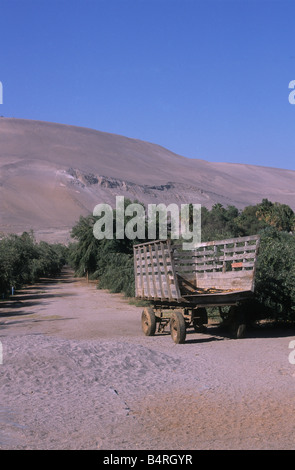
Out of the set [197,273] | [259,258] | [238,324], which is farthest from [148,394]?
[259,258]

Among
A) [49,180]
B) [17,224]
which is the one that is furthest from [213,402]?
[49,180]

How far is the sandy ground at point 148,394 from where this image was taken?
20.8 ft

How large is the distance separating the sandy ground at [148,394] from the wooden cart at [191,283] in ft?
2.12

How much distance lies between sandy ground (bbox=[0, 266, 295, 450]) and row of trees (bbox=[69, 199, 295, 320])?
1506 mm

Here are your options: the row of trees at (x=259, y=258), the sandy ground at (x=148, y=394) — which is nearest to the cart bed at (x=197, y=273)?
the row of trees at (x=259, y=258)

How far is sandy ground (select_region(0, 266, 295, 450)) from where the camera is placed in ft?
20.8

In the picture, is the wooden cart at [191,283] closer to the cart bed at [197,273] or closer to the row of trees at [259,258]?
the cart bed at [197,273]

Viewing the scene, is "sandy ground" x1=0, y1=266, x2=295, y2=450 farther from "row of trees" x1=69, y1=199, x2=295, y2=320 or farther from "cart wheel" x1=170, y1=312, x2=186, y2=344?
"row of trees" x1=69, y1=199, x2=295, y2=320

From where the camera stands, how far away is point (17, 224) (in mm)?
126875

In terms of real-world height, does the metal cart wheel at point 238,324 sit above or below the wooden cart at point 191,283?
below

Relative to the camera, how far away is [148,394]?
8445 millimetres

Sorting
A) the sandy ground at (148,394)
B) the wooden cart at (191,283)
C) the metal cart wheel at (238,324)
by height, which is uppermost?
the wooden cart at (191,283)

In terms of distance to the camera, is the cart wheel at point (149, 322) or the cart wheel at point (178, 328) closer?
the cart wheel at point (178, 328)
